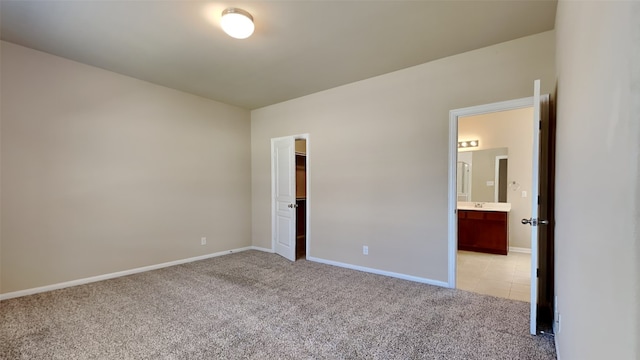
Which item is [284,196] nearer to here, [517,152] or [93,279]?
[93,279]

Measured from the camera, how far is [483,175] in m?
5.59

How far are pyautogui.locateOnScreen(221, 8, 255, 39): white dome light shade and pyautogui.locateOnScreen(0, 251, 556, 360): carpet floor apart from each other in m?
2.54

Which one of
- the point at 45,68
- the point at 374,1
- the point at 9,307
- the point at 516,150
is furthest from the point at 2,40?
the point at 516,150

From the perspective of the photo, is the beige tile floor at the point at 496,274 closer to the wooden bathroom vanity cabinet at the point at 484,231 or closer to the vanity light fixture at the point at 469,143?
the wooden bathroom vanity cabinet at the point at 484,231

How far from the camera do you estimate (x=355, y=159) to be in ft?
13.4

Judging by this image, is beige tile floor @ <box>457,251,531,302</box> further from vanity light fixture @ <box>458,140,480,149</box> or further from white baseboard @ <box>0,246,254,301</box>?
white baseboard @ <box>0,246,254,301</box>

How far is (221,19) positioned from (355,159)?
2384mm

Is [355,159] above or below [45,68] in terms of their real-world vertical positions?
below

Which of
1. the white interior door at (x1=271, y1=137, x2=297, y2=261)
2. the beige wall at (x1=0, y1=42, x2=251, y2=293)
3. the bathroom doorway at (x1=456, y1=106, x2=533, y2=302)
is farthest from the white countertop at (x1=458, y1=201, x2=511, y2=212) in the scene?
the beige wall at (x1=0, y1=42, x2=251, y2=293)

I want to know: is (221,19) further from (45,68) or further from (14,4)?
(45,68)


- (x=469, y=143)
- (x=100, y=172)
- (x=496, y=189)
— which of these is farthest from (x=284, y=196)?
(x=496, y=189)

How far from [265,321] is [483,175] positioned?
16.3 feet

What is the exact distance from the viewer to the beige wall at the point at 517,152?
5.03 meters

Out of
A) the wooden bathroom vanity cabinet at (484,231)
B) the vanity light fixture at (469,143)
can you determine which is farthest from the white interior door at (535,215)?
the vanity light fixture at (469,143)
